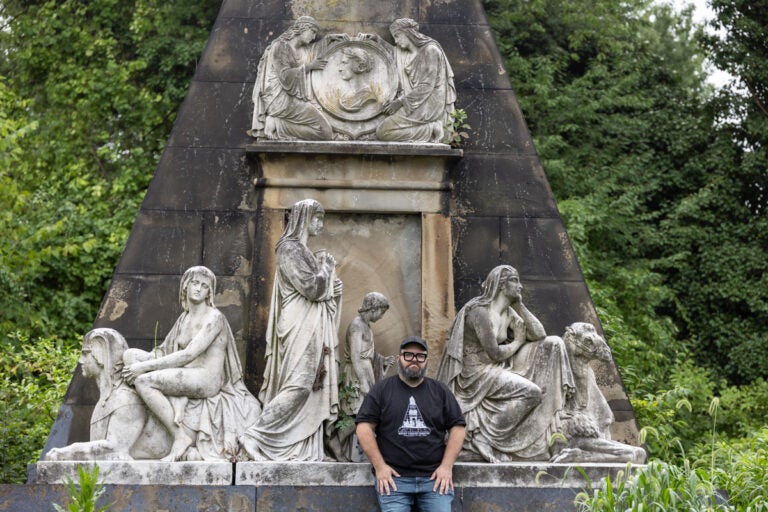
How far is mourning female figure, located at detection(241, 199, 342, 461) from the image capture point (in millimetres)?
11531

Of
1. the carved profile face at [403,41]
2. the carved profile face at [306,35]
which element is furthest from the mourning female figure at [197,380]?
the carved profile face at [403,41]

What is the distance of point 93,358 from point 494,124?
14.8 feet

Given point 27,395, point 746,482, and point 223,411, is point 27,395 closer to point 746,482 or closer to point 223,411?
point 223,411

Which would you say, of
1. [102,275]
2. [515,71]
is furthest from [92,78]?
[515,71]

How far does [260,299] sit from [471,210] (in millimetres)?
2170

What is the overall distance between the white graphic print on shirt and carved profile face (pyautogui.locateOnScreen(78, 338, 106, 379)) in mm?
2727

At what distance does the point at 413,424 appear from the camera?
10594 mm

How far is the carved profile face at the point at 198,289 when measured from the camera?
39.0 ft

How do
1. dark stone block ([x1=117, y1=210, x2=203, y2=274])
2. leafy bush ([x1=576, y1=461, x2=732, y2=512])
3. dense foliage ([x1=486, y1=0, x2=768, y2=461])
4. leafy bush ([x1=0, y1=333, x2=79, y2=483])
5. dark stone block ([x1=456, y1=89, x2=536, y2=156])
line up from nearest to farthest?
leafy bush ([x1=576, y1=461, x2=732, y2=512]) → dark stone block ([x1=117, y1=210, x2=203, y2=274]) → dark stone block ([x1=456, y1=89, x2=536, y2=156]) → leafy bush ([x1=0, y1=333, x2=79, y2=483]) → dense foliage ([x1=486, y1=0, x2=768, y2=461])

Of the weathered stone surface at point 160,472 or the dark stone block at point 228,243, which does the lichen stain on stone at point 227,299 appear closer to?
the dark stone block at point 228,243

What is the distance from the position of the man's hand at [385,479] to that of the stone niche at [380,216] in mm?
2556

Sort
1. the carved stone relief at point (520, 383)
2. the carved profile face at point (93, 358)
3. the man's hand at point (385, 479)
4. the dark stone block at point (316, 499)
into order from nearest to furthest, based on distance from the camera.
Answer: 1. the man's hand at point (385, 479)
2. the dark stone block at point (316, 499)
3. the carved profile face at point (93, 358)
4. the carved stone relief at point (520, 383)

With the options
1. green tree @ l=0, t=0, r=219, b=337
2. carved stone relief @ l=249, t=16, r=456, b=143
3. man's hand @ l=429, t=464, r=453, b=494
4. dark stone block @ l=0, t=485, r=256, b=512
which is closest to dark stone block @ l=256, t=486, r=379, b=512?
dark stone block @ l=0, t=485, r=256, b=512

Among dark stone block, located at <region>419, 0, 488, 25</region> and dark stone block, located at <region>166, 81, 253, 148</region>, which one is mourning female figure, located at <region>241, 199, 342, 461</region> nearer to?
dark stone block, located at <region>166, 81, 253, 148</region>
